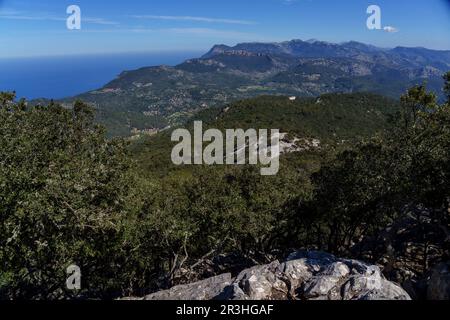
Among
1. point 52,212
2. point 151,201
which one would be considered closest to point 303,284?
point 151,201

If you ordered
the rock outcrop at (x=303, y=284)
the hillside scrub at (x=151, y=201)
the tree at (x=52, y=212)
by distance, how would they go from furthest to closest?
the hillside scrub at (x=151, y=201) < the rock outcrop at (x=303, y=284) < the tree at (x=52, y=212)

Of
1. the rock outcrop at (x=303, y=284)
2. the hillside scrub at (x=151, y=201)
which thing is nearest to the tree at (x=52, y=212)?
the hillside scrub at (x=151, y=201)

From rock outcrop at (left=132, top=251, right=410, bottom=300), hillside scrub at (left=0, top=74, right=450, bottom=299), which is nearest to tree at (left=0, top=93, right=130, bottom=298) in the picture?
hillside scrub at (left=0, top=74, right=450, bottom=299)

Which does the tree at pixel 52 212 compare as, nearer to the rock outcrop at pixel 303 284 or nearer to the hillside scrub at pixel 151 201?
the hillside scrub at pixel 151 201

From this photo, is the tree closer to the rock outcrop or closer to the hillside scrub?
the hillside scrub

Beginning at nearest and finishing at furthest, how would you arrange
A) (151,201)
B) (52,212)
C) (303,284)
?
(52,212) < (303,284) < (151,201)

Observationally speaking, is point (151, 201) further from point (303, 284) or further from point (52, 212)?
point (303, 284)

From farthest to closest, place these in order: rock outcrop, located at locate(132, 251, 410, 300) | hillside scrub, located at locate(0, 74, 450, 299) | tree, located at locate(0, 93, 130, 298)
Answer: hillside scrub, located at locate(0, 74, 450, 299) < rock outcrop, located at locate(132, 251, 410, 300) < tree, located at locate(0, 93, 130, 298)

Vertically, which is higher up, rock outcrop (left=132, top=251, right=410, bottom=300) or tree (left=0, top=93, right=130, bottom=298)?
tree (left=0, top=93, right=130, bottom=298)

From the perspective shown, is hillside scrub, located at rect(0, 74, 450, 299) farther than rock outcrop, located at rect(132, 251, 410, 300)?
Yes
